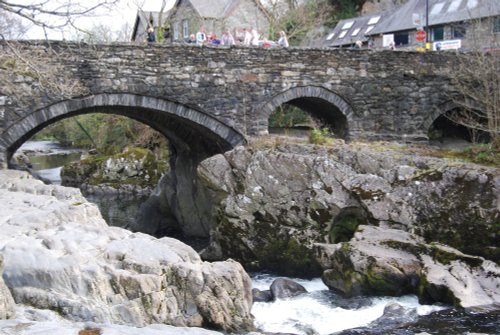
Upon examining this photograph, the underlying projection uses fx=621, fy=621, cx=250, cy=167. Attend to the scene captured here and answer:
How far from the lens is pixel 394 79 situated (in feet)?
65.7

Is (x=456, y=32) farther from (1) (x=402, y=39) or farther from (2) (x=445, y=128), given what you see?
(2) (x=445, y=128)

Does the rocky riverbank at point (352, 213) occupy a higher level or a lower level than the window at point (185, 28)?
lower

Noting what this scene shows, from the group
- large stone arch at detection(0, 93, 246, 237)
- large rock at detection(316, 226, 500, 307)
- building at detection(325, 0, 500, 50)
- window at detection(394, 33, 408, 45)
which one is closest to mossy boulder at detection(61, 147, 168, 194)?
large stone arch at detection(0, 93, 246, 237)

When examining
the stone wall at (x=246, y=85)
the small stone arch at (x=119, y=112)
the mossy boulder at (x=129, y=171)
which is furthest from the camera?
the mossy boulder at (x=129, y=171)

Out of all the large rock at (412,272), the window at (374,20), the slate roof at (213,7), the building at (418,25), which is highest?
the slate roof at (213,7)

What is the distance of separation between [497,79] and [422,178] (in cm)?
480

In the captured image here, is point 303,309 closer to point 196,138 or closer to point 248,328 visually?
point 248,328

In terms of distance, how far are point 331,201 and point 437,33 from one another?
21832mm

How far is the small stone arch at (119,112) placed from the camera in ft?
53.2

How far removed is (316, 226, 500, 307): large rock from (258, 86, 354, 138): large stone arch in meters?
7.14

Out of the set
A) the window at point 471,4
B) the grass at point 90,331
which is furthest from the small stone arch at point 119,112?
the window at point 471,4

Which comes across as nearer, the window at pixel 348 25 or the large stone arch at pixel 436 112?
the large stone arch at pixel 436 112

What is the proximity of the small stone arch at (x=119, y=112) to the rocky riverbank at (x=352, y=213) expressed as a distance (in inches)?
83.9

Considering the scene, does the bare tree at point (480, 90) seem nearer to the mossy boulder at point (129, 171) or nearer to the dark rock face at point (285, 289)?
the dark rock face at point (285, 289)
